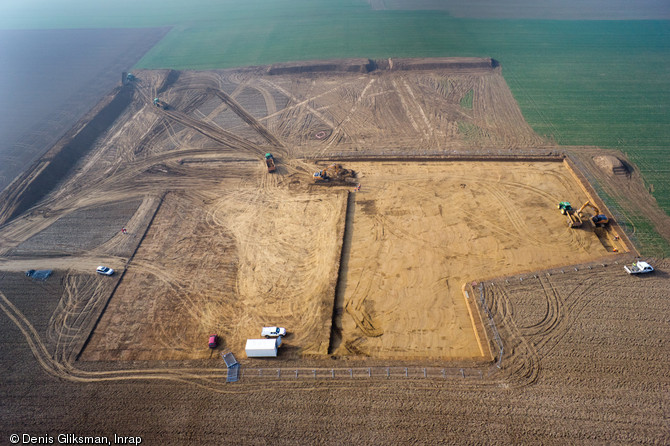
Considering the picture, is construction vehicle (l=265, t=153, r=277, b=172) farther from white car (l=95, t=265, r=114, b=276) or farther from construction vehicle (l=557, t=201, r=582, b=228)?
construction vehicle (l=557, t=201, r=582, b=228)

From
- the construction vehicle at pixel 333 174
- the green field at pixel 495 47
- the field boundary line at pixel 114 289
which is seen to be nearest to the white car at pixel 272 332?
the field boundary line at pixel 114 289

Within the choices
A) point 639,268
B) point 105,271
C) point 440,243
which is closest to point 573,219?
point 639,268

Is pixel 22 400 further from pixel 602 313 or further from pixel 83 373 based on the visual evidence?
pixel 602 313

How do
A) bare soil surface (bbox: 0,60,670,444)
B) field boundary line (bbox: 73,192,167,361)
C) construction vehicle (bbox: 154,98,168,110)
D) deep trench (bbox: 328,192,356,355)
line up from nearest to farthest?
bare soil surface (bbox: 0,60,670,444) < deep trench (bbox: 328,192,356,355) < field boundary line (bbox: 73,192,167,361) < construction vehicle (bbox: 154,98,168,110)

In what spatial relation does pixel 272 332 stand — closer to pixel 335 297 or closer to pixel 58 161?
pixel 335 297

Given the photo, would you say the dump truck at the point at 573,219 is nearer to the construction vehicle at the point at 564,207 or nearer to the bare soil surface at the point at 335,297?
the construction vehicle at the point at 564,207

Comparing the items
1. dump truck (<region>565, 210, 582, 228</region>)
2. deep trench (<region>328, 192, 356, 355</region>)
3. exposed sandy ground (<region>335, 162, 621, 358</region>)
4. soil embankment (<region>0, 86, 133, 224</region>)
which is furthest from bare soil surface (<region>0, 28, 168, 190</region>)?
dump truck (<region>565, 210, 582, 228</region>)
